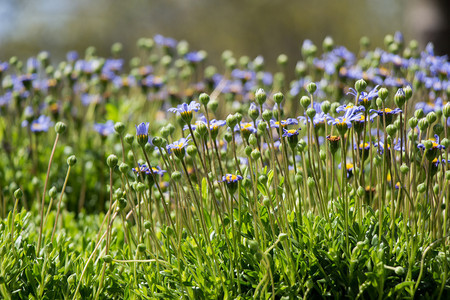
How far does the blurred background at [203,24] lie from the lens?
1598 cm

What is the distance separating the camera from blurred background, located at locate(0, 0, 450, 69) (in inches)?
629

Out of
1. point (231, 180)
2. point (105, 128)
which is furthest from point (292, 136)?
point (105, 128)

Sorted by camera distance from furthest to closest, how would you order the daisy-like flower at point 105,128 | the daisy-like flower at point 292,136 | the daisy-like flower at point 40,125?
the daisy-like flower at point 105,128 → the daisy-like flower at point 40,125 → the daisy-like flower at point 292,136

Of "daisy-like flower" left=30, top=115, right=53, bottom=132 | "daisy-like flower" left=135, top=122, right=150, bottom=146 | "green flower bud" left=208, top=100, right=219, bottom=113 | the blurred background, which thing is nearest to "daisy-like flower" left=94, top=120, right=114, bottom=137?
"daisy-like flower" left=30, top=115, right=53, bottom=132

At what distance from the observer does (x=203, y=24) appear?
54.8ft

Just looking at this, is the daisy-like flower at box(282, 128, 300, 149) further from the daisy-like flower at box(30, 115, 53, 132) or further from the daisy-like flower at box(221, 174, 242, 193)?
the daisy-like flower at box(30, 115, 53, 132)

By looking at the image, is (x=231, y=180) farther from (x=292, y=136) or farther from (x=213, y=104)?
(x=213, y=104)

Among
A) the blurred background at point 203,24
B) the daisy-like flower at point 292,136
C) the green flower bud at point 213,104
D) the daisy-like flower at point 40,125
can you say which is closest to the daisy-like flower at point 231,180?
the daisy-like flower at point 292,136

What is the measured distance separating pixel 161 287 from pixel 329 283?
653 millimetres

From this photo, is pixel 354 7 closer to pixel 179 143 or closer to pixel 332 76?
pixel 332 76

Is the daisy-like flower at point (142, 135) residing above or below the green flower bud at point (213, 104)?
below

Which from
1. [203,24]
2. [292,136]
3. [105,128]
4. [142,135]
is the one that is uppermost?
[203,24]

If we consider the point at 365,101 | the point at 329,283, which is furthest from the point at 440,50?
the point at 329,283

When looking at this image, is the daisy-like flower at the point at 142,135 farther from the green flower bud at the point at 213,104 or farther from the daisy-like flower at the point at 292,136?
the daisy-like flower at the point at 292,136
